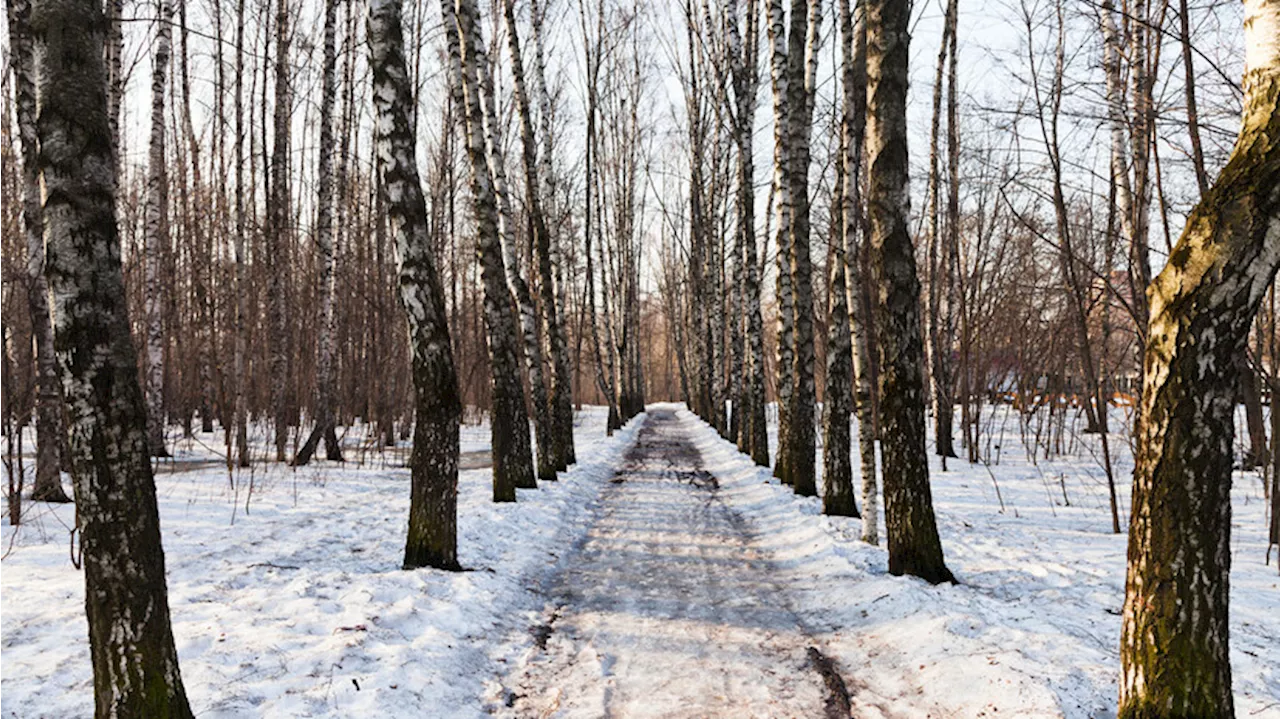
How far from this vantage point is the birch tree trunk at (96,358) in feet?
9.62

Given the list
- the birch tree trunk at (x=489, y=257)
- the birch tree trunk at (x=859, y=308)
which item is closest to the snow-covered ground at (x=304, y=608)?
the birch tree trunk at (x=489, y=257)

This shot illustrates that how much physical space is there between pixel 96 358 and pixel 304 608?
9.78ft

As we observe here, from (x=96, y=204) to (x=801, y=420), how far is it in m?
10.2

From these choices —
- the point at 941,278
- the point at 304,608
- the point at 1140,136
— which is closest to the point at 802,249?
the point at 1140,136

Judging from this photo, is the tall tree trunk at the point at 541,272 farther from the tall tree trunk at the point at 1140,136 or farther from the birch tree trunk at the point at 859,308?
the tall tree trunk at the point at 1140,136

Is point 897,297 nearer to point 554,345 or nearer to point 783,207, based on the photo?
point 783,207

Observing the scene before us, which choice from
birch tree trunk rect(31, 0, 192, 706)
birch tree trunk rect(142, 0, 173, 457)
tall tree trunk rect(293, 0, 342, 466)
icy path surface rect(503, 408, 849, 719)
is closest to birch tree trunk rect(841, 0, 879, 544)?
icy path surface rect(503, 408, 849, 719)

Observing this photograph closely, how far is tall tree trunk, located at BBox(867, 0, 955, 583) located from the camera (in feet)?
20.1

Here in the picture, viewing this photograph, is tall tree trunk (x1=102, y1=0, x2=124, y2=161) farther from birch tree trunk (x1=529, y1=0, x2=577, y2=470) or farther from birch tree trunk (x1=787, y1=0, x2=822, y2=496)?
birch tree trunk (x1=787, y1=0, x2=822, y2=496)

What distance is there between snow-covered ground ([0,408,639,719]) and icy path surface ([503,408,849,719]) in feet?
1.12

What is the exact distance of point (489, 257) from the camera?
1070 cm

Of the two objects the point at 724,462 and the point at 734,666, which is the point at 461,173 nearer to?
the point at 724,462

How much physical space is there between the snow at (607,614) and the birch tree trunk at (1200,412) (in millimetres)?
816

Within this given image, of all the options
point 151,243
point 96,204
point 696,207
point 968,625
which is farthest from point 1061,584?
point 696,207
